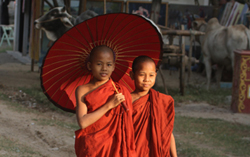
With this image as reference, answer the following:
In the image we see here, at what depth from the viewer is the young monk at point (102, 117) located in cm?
221

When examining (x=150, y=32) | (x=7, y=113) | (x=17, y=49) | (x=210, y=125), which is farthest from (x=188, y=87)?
(x=17, y=49)

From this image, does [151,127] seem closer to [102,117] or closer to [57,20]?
[102,117]

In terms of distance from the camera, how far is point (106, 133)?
224cm

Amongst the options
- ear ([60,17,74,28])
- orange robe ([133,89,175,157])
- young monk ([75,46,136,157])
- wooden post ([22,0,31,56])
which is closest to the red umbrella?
young monk ([75,46,136,157])

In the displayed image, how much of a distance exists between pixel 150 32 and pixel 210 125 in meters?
3.66

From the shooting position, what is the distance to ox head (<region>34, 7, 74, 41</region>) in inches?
283

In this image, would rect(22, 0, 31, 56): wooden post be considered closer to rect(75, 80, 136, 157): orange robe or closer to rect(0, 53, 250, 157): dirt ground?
rect(0, 53, 250, 157): dirt ground

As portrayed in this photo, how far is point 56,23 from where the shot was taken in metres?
7.33

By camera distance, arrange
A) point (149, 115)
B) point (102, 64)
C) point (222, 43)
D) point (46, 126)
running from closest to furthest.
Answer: point (102, 64) < point (149, 115) < point (46, 126) < point (222, 43)

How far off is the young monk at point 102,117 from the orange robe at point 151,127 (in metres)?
0.09

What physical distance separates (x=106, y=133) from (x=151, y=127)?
34 centimetres

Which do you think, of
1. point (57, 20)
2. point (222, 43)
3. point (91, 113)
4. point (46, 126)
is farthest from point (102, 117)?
point (222, 43)

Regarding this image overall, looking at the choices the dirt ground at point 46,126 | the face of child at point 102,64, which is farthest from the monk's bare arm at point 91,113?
the dirt ground at point 46,126

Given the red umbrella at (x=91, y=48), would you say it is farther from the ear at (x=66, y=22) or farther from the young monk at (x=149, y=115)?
the ear at (x=66, y=22)
